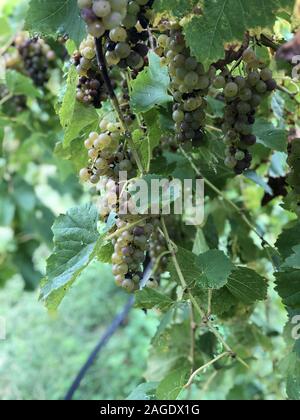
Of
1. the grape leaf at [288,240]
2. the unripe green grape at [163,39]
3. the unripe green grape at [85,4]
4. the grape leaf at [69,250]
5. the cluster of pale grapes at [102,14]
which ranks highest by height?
A: the unripe green grape at [85,4]

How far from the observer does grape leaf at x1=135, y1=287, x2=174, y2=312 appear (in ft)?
1.97

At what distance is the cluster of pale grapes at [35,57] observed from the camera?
1.16 meters

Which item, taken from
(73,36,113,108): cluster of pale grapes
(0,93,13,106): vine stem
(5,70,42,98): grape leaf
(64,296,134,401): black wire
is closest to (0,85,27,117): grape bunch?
(0,93,13,106): vine stem

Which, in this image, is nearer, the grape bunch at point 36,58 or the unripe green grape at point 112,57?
the unripe green grape at point 112,57

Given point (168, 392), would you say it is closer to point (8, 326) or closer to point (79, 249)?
point (79, 249)

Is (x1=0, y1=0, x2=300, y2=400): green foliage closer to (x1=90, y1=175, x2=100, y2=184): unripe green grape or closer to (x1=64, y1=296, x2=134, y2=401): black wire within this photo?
(x1=90, y1=175, x2=100, y2=184): unripe green grape

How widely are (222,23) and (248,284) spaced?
0.30m

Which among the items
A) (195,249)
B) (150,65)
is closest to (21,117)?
(195,249)

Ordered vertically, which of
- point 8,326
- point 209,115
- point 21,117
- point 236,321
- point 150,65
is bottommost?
point 8,326

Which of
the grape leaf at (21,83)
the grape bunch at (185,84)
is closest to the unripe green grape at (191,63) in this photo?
the grape bunch at (185,84)

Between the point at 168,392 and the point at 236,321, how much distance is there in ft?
1.38

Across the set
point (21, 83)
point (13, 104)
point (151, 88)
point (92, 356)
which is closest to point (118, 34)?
point (151, 88)

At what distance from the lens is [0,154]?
1109 millimetres

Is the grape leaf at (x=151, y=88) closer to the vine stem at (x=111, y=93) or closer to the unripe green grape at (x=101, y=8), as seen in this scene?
the vine stem at (x=111, y=93)
